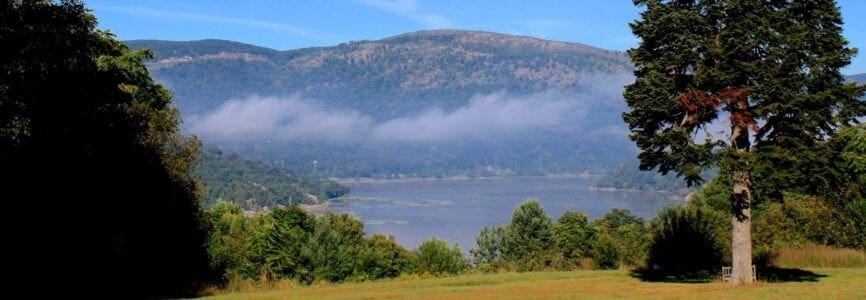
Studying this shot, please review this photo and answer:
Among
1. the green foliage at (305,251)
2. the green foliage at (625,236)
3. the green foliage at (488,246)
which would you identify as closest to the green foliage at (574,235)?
the green foliage at (625,236)

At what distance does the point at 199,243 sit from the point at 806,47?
29.2m

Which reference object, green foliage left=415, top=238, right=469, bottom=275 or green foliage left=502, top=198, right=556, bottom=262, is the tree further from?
green foliage left=502, top=198, right=556, bottom=262

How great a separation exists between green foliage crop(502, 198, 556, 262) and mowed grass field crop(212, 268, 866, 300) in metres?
61.0

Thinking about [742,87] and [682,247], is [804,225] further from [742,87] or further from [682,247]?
[742,87]

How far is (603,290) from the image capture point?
22.2 meters

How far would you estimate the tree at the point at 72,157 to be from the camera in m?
24.1

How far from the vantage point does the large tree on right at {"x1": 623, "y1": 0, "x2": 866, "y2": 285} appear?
22.2m

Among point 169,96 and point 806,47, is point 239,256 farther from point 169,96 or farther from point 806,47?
point 806,47

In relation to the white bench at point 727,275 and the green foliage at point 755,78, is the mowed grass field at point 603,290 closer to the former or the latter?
the white bench at point 727,275

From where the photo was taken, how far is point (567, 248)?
92.1 m

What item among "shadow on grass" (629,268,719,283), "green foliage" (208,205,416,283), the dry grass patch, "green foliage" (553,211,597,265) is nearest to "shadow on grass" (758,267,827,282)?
"shadow on grass" (629,268,719,283)

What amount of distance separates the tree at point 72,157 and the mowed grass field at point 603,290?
6396 millimetres

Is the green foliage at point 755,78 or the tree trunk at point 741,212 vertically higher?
the green foliage at point 755,78

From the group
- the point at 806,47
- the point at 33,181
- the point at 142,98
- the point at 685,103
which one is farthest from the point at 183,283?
the point at 806,47
